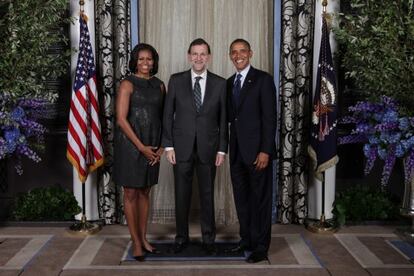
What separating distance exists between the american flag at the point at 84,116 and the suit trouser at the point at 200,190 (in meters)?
1.07

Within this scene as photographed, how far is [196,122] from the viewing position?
14.7ft

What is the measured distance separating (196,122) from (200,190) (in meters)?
0.57

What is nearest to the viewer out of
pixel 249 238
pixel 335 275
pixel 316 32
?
pixel 335 275

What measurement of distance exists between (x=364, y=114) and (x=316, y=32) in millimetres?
939

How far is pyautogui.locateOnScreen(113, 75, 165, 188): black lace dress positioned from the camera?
4398 millimetres

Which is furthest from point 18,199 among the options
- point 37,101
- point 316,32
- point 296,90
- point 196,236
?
point 316,32

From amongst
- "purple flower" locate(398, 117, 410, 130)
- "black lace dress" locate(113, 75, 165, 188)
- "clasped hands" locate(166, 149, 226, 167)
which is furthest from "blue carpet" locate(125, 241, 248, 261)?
"purple flower" locate(398, 117, 410, 130)

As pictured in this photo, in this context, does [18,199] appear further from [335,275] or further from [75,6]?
[335,275]

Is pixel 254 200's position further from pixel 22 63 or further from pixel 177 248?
pixel 22 63

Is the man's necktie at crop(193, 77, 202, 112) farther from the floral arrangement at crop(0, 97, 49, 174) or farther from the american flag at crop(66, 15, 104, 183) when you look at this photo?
the floral arrangement at crop(0, 97, 49, 174)

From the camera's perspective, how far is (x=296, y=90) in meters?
5.52

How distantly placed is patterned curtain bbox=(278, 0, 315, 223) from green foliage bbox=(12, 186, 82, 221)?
6.80 ft

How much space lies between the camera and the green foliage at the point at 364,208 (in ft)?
18.5

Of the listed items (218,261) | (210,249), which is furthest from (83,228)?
(218,261)
